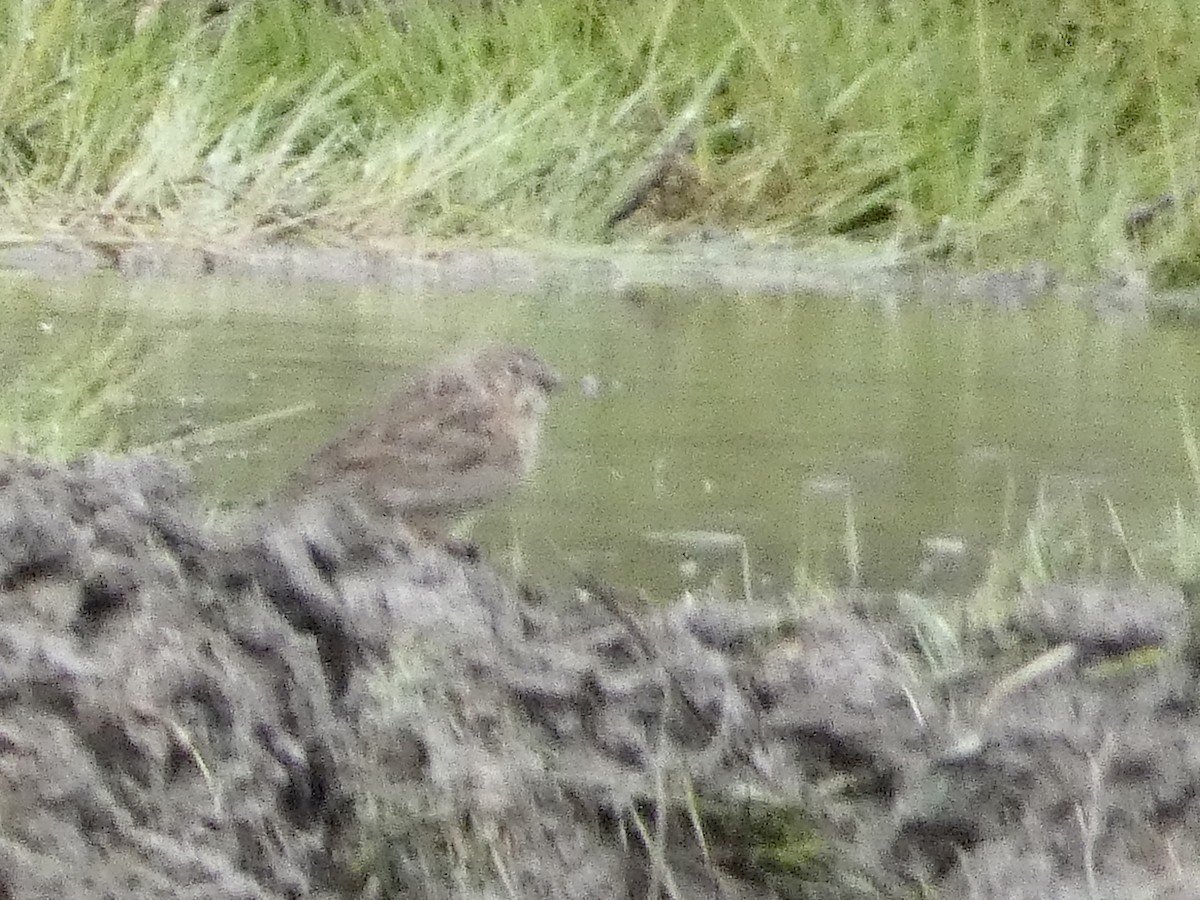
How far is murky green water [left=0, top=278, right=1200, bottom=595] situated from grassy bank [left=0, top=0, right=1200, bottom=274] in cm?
98

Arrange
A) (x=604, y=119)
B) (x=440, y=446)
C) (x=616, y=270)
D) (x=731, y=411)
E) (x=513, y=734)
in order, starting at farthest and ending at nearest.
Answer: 1. (x=604, y=119)
2. (x=616, y=270)
3. (x=731, y=411)
4. (x=440, y=446)
5. (x=513, y=734)

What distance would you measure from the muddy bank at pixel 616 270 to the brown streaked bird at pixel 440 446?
1262mm

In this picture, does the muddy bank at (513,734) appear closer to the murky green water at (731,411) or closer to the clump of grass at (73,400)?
the murky green water at (731,411)

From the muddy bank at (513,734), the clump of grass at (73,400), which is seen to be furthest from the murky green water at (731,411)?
the muddy bank at (513,734)

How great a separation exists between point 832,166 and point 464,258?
4.62ft

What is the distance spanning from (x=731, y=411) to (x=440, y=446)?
44cm

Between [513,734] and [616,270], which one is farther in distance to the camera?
[616,270]

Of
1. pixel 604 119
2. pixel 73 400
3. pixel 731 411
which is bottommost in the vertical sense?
pixel 731 411

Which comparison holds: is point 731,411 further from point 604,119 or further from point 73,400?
point 604,119

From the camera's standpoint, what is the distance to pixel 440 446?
1523mm

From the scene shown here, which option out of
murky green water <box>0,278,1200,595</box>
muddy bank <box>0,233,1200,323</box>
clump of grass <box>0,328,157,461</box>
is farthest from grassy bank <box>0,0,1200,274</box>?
clump of grass <box>0,328,157,461</box>

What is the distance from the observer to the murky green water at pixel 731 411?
1.39 metres

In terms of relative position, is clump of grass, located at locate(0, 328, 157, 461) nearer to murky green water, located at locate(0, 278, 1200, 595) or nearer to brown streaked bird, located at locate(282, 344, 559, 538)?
murky green water, located at locate(0, 278, 1200, 595)

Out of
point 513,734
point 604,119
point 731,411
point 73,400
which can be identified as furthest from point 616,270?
point 513,734
